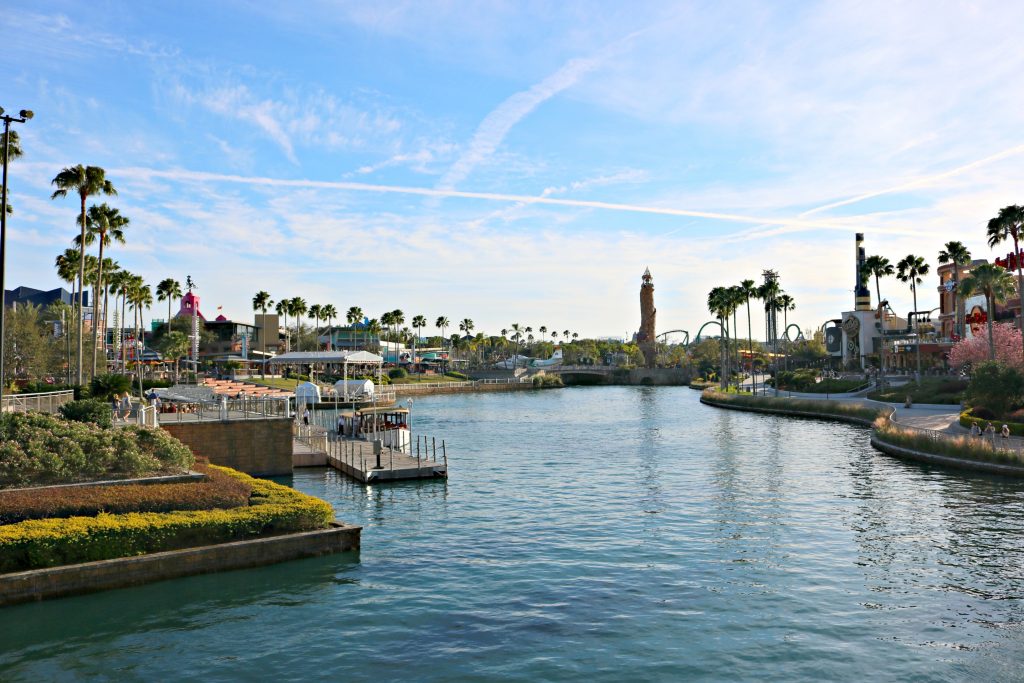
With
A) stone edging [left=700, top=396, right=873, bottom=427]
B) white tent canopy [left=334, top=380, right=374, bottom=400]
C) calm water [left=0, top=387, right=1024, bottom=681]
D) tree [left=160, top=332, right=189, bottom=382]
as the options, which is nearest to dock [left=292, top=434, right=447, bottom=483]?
calm water [left=0, top=387, right=1024, bottom=681]

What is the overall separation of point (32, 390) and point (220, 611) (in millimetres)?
43862

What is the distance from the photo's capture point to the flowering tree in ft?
264

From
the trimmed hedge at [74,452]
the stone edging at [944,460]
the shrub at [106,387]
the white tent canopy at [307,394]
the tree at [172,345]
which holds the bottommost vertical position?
the stone edging at [944,460]

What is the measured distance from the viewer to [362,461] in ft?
148

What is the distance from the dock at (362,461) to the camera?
42938 mm

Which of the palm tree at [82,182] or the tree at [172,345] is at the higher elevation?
the palm tree at [82,182]

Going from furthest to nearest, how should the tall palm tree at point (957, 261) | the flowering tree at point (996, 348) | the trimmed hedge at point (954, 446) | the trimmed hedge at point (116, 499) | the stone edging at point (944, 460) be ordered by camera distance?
the tall palm tree at point (957, 261), the flowering tree at point (996, 348), the trimmed hedge at point (954, 446), the stone edging at point (944, 460), the trimmed hedge at point (116, 499)

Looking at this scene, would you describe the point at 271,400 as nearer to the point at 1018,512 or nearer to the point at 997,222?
the point at 1018,512

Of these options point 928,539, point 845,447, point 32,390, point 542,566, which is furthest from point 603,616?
point 32,390

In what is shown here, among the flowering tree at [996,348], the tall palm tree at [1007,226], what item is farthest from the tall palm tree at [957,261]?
the tall palm tree at [1007,226]

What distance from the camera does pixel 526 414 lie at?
103 m

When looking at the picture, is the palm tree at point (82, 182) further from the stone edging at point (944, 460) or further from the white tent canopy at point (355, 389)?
the stone edging at point (944, 460)

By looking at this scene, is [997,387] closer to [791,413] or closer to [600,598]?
[791,413]

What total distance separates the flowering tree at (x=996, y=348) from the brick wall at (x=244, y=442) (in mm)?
71862
